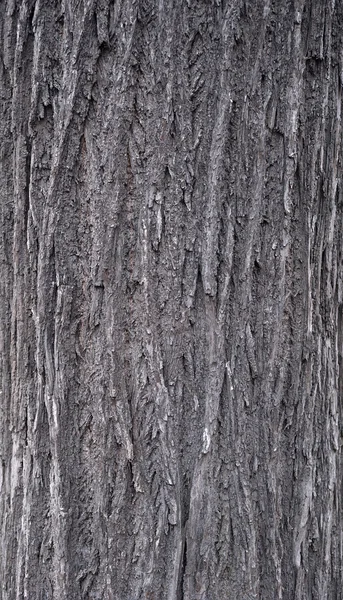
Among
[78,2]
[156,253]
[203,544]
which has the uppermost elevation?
[78,2]

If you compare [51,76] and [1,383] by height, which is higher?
[51,76]

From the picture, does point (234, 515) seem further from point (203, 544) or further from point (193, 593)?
point (193, 593)

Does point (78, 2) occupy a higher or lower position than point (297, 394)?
higher

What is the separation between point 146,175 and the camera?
5.65ft

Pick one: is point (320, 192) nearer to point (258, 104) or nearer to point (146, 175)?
point (258, 104)

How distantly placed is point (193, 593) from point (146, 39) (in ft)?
5.36

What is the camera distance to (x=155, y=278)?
5.70 feet

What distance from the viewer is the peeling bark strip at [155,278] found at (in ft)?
5.62

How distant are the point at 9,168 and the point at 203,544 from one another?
4.23 feet

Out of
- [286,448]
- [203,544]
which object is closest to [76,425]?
[203,544]

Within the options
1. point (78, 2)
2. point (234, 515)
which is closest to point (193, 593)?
point (234, 515)

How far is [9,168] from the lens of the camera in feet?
6.00

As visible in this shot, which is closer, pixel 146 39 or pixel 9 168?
pixel 146 39

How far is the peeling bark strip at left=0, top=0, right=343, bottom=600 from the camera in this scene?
1714 mm
